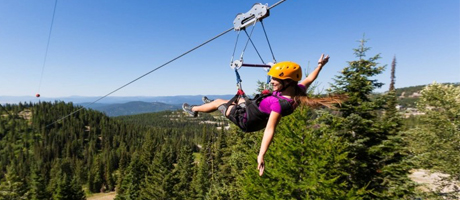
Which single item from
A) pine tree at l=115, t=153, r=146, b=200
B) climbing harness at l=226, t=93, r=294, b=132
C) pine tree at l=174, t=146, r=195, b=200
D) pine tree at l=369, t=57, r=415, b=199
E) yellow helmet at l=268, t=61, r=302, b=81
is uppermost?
yellow helmet at l=268, t=61, r=302, b=81

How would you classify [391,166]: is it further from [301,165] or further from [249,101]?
[249,101]

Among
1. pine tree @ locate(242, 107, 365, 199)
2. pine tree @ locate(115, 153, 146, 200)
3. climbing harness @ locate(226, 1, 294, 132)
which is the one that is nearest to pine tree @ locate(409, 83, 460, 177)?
pine tree @ locate(242, 107, 365, 199)

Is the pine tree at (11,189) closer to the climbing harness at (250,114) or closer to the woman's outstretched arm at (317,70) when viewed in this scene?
the climbing harness at (250,114)

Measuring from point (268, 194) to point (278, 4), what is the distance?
10.4 m

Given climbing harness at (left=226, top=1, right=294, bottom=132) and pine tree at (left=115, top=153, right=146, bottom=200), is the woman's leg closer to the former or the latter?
climbing harness at (left=226, top=1, right=294, bottom=132)

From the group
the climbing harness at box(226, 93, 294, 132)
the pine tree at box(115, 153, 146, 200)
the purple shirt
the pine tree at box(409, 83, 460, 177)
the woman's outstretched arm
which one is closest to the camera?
the purple shirt

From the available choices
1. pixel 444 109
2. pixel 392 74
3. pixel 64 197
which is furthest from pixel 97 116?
pixel 444 109

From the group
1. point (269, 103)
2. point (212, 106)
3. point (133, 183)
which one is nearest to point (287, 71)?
point (269, 103)

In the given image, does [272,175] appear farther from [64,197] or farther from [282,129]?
[64,197]

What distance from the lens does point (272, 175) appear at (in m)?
12.3

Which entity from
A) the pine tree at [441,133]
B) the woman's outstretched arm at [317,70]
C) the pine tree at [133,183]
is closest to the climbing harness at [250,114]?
the woman's outstretched arm at [317,70]

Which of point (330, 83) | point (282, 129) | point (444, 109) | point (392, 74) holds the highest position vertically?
point (392, 74)

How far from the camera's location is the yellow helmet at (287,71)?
4.44 m

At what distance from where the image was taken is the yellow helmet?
14.6ft
